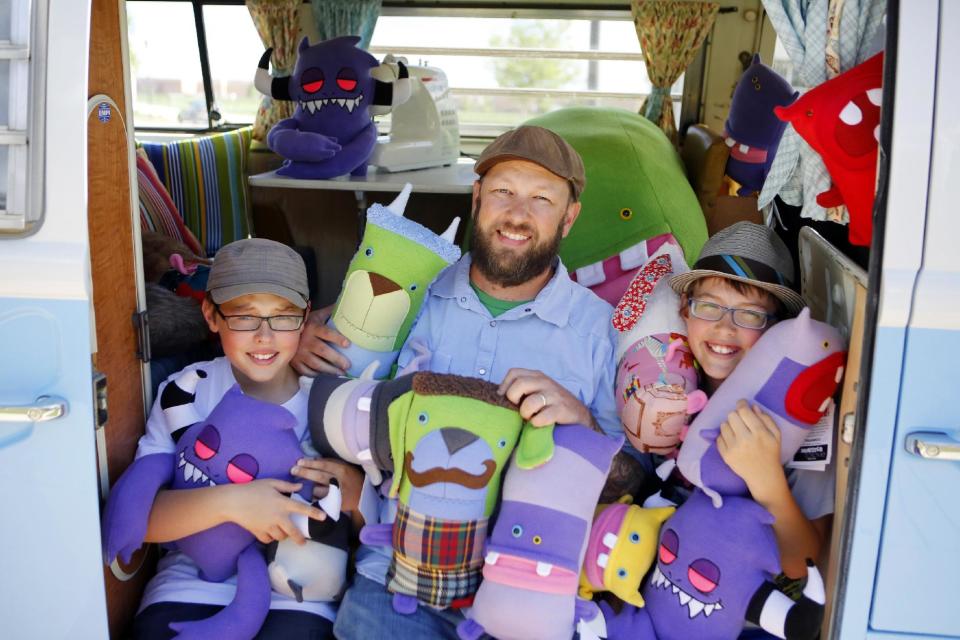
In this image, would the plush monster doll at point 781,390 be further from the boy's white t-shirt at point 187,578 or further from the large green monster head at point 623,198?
the large green monster head at point 623,198

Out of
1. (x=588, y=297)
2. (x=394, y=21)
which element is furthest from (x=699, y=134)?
(x=588, y=297)

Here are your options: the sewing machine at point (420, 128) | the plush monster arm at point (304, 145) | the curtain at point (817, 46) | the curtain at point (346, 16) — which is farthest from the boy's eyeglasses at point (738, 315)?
the curtain at point (346, 16)

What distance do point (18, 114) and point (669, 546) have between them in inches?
56.9

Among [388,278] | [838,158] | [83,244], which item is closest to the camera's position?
[83,244]

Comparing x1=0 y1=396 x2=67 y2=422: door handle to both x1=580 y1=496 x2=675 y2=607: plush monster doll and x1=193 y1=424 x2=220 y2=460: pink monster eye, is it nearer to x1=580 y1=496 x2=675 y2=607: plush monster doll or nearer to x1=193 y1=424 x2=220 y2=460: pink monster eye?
x1=193 y1=424 x2=220 y2=460: pink monster eye

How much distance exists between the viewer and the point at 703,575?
5.24ft

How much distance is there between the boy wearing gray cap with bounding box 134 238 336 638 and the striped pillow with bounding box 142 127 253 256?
3072mm

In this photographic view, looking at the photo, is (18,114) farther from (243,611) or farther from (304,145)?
(304,145)

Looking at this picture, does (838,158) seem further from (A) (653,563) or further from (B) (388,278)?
(B) (388,278)

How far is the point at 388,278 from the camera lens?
2117 millimetres

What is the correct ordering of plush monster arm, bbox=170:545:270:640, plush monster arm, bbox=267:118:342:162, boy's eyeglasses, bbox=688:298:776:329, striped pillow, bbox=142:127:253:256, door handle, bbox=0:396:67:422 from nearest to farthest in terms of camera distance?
1. door handle, bbox=0:396:67:422
2. plush monster arm, bbox=170:545:270:640
3. boy's eyeglasses, bbox=688:298:776:329
4. plush monster arm, bbox=267:118:342:162
5. striped pillow, bbox=142:127:253:256

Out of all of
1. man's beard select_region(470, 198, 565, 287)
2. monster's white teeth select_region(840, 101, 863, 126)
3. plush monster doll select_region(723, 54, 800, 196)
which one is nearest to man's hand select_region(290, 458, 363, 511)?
man's beard select_region(470, 198, 565, 287)

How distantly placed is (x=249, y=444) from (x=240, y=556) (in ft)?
0.80

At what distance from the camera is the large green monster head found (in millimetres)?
3043
